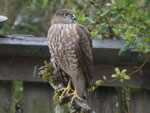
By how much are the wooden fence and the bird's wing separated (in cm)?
7

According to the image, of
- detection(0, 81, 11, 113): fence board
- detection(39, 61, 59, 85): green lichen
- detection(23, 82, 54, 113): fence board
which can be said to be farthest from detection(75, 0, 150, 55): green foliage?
detection(0, 81, 11, 113): fence board

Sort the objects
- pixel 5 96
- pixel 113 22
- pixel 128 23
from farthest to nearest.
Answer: pixel 113 22
pixel 128 23
pixel 5 96

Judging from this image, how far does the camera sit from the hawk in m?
2.77

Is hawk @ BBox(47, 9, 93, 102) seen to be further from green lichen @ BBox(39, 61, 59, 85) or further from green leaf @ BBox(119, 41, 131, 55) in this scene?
green leaf @ BBox(119, 41, 131, 55)

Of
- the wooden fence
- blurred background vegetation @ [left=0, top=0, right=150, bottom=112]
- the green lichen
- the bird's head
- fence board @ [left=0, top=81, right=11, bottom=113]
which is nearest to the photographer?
the green lichen

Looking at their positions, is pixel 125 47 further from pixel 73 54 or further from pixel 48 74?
pixel 48 74

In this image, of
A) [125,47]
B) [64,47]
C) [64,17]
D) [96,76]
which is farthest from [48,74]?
[64,17]

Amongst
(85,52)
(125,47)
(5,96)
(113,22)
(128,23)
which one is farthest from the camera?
(113,22)

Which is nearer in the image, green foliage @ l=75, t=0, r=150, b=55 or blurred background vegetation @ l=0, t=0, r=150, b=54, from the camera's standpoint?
green foliage @ l=75, t=0, r=150, b=55

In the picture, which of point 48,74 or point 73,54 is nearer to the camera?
point 48,74

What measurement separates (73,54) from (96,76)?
28cm

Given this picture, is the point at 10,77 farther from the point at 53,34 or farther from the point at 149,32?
the point at 149,32

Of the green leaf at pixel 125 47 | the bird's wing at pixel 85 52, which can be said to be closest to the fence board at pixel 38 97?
the bird's wing at pixel 85 52

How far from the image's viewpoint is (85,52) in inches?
108
